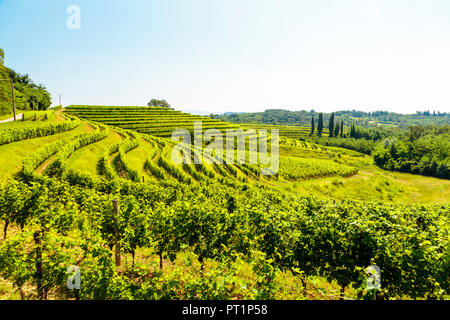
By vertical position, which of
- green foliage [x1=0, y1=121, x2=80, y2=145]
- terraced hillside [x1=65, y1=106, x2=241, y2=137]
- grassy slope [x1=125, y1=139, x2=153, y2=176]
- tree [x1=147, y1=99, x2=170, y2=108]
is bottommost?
grassy slope [x1=125, y1=139, x2=153, y2=176]

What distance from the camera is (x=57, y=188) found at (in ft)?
45.5

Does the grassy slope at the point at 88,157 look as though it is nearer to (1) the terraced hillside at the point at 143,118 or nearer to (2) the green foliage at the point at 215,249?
(2) the green foliage at the point at 215,249

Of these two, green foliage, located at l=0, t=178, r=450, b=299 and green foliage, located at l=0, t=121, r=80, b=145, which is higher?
green foliage, located at l=0, t=121, r=80, b=145

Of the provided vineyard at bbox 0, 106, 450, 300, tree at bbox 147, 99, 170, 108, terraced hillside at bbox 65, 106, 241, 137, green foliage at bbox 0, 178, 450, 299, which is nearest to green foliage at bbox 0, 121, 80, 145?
vineyard at bbox 0, 106, 450, 300

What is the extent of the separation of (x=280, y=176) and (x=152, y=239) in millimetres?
54799

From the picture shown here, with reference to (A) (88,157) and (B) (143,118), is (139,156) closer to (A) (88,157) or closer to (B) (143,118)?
(A) (88,157)

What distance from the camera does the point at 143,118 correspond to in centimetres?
8400

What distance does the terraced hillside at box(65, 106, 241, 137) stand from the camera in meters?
75.0

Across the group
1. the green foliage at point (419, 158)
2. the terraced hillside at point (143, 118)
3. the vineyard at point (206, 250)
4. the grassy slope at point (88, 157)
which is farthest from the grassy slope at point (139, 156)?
the green foliage at point (419, 158)

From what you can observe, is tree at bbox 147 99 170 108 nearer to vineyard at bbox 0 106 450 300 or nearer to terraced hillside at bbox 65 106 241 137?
terraced hillside at bbox 65 106 241 137

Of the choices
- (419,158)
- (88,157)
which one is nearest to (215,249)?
(88,157)

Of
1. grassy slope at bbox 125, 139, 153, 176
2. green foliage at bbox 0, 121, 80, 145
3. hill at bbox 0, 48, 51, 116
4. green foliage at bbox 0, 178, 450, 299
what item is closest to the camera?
green foliage at bbox 0, 178, 450, 299

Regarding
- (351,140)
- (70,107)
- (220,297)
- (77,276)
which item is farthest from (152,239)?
(351,140)
